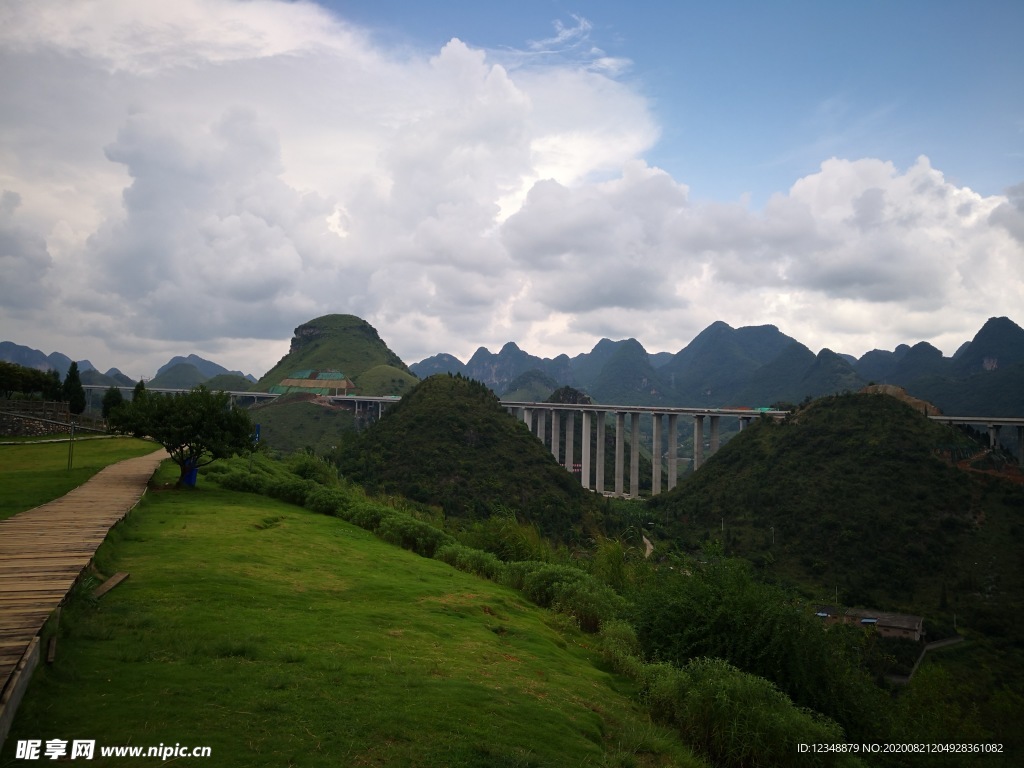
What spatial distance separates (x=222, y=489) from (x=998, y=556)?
66102 millimetres

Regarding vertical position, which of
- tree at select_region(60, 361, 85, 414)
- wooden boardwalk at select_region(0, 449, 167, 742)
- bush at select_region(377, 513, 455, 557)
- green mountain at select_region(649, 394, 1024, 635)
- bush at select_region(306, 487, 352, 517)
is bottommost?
green mountain at select_region(649, 394, 1024, 635)

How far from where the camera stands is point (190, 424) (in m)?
26.0

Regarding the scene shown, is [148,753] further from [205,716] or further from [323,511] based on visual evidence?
[323,511]

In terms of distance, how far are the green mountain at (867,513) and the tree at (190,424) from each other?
47.4m

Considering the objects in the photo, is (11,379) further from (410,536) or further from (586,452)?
(586,452)

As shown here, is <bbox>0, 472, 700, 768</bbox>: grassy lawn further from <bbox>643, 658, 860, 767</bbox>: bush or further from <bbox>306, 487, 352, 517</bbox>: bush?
<bbox>306, 487, 352, 517</bbox>: bush

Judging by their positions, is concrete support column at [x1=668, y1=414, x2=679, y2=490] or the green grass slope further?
the green grass slope

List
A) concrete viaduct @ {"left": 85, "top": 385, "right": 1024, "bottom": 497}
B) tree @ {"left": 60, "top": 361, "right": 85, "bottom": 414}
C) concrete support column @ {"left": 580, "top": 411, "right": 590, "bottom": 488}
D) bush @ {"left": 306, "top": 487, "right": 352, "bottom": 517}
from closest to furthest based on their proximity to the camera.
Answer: bush @ {"left": 306, "top": 487, "right": 352, "bottom": 517} < tree @ {"left": 60, "top": 361, "right": 85, "bottom": 414} < concrete viaduct @ {"left": 85, "top": 385, "right": 1024, "bottom": 497} < concrete support column @ {"left": 580, "top": 411, "right": 590, "bottom": 488}

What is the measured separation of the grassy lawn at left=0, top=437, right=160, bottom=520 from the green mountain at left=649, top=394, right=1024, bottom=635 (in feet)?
169

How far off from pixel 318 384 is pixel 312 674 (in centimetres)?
17398

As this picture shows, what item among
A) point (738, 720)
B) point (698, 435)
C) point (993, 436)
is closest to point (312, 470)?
point (738, 720)

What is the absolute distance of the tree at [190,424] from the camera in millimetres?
25859

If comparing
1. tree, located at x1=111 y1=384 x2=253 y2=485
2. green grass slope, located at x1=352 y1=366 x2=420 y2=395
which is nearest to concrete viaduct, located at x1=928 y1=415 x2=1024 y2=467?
tree, located at x1=111 y1=384 x2=253 y2=485

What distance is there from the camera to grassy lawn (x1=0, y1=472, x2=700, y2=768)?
7520mm
